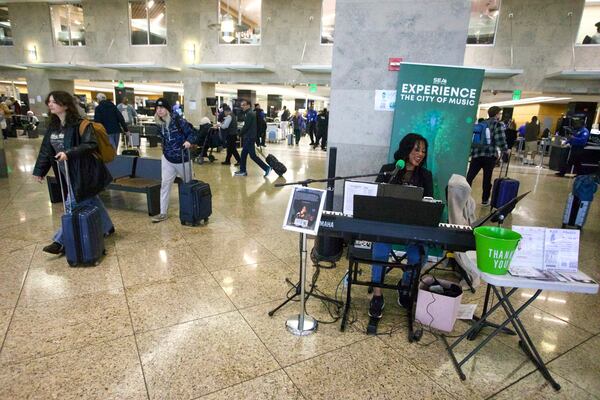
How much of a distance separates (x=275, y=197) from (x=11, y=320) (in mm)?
4235

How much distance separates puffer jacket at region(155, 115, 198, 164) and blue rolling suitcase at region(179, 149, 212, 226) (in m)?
0.19

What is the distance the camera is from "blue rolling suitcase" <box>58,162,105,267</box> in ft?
10.6

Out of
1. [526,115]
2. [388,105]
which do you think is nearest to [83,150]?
[388,105]

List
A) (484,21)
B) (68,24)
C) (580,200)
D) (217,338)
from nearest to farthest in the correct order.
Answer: (217,338)
(580,200)
(484,21)
(68,24)

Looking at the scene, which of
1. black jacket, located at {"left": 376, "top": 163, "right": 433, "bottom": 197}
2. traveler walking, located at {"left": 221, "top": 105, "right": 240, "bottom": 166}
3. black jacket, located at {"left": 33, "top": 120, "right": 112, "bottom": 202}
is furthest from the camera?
traveler walking, located at {"left": 221, "top": 105, "right": 240, "bottom": 166}

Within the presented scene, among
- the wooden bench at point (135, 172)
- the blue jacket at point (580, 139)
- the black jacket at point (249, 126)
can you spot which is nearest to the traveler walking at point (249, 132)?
the black jacket at point (249, 126)

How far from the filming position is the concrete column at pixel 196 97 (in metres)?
14.8

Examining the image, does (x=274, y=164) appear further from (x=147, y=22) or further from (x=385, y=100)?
(x=147, y=22)

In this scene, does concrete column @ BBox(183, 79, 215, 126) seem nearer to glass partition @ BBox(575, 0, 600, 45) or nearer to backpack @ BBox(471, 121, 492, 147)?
backpack @ BBox(471, 121, 492, 147)

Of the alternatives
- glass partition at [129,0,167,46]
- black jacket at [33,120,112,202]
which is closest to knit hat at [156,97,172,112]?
black jacket at [33,120,112,202]

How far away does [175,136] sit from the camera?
14.4ft

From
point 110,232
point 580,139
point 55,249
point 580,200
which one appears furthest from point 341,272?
point 580,139

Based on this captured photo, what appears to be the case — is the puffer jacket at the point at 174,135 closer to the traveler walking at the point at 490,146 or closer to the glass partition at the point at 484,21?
the traveler walking at the point at 490,146

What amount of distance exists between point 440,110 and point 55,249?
13.7 ft
